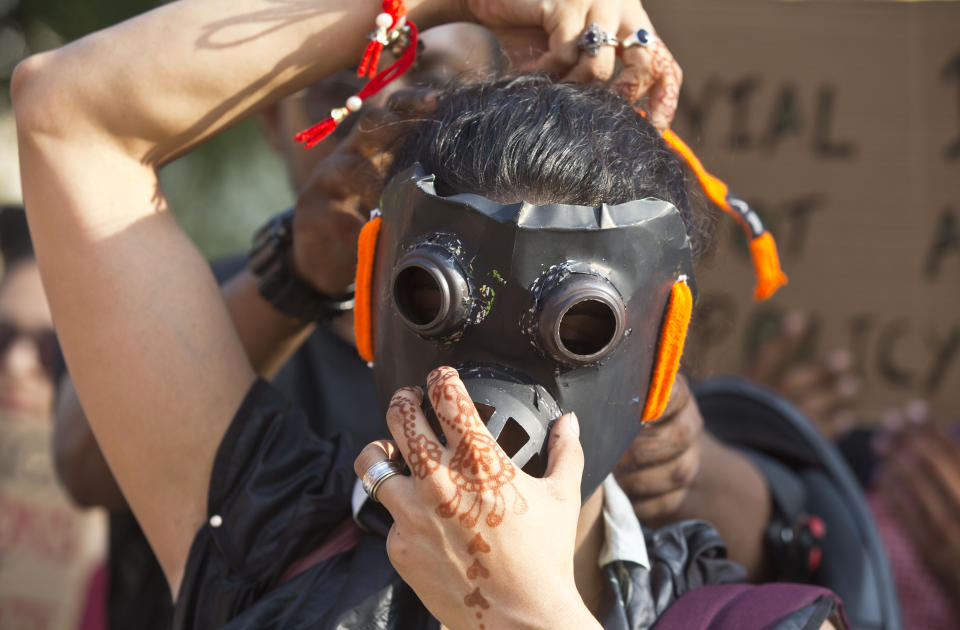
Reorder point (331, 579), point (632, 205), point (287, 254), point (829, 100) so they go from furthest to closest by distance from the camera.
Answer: point (829, 100) < point (287, 254) < point (331, 579) < point (632, 205)

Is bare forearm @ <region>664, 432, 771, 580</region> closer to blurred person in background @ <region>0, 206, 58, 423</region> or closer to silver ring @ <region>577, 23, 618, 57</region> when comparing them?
silver ring @ <region>577, 23, 618, 57</region>

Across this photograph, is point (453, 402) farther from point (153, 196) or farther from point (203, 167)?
point (203, 167)

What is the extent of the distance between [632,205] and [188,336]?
0.68 m

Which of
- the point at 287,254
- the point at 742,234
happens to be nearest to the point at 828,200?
the point at 742,234

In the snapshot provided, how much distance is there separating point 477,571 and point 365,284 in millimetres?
476

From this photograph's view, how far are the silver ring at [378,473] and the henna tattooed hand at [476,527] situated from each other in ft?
0.05

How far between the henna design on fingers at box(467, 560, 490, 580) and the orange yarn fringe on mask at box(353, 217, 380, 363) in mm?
436

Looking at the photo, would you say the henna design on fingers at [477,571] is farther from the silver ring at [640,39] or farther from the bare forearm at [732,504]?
the bare forearm at [732,504]

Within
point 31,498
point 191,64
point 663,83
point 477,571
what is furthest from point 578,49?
point 31,498

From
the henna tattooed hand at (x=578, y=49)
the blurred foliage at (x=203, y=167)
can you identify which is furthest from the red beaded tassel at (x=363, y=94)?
the blurred foliage at (x=203, y=167)

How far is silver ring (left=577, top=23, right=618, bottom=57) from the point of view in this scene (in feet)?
4.46

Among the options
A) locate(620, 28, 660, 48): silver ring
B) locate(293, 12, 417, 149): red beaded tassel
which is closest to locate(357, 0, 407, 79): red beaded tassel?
locate(293, 12, 417, 149): red beaded tassel

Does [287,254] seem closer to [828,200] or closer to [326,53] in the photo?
[326,53]

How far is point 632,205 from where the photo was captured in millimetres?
1200
